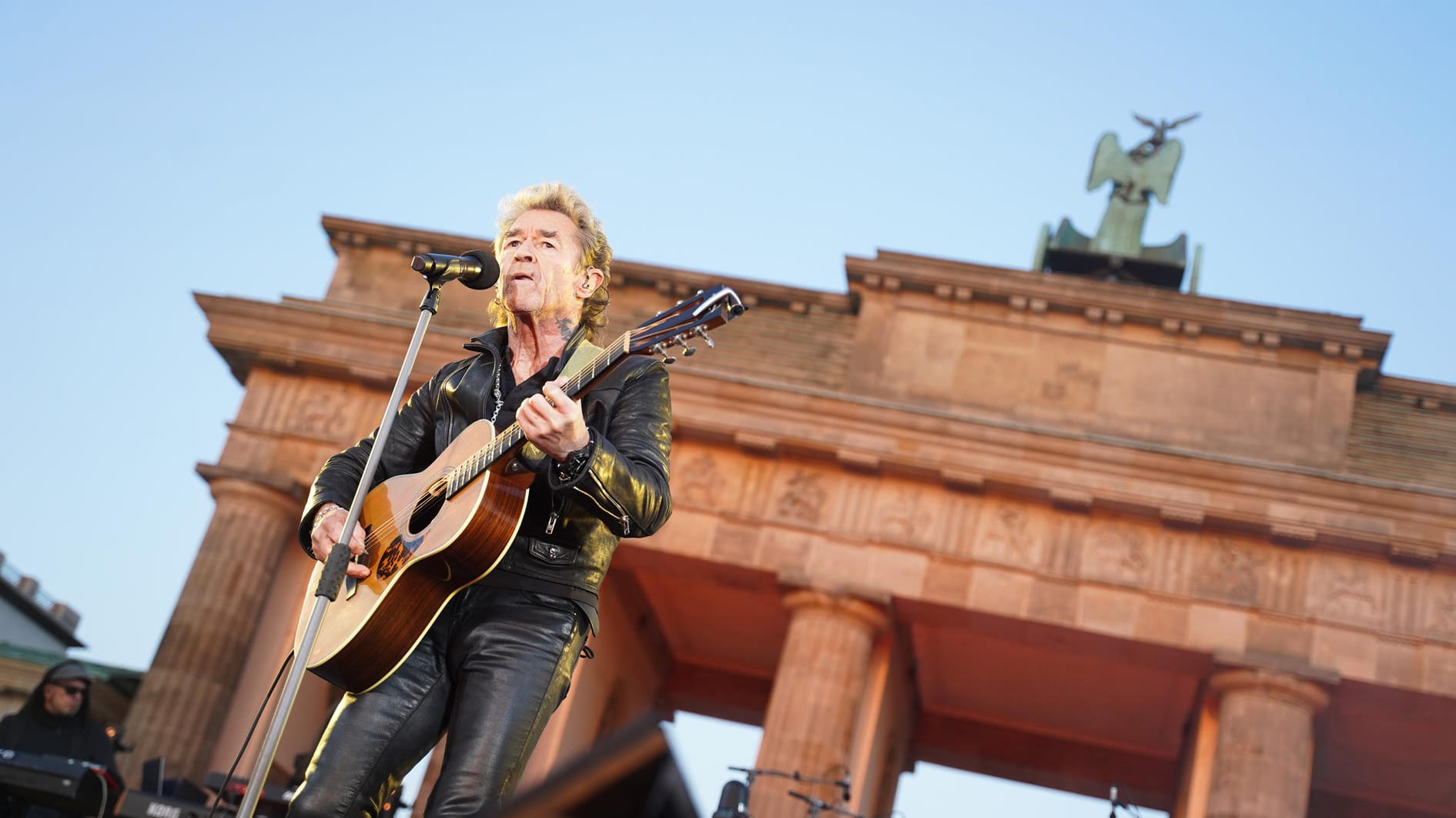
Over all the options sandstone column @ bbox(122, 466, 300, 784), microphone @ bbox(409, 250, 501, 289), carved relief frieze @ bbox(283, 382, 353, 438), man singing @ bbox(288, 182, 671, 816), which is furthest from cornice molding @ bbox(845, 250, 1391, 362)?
man singing @ bbox(288, 182, 671, 816)

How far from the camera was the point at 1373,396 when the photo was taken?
2450 centimetres

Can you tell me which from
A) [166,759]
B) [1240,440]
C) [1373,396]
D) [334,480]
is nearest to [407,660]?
[334,480]

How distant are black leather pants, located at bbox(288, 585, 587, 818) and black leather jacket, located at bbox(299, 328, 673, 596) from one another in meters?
0.14

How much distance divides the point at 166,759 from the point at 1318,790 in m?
18.6

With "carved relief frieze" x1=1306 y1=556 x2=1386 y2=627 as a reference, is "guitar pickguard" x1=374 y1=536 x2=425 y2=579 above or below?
below

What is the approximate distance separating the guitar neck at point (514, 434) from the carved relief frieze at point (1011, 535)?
18750 millimetres

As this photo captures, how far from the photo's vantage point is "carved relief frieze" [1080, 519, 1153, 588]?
22.0 metres

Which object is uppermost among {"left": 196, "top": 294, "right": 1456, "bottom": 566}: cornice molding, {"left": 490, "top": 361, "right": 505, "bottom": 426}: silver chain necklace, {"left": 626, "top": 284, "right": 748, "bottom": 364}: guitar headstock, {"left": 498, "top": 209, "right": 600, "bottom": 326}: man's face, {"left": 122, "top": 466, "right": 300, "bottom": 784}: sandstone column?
Result: {"left": 196, "top": 294, "right": 1456, "bottom": 566}: cornice molding

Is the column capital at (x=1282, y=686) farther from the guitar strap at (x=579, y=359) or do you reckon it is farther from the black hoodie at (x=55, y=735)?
the guitar strap at (x=579, y=359)

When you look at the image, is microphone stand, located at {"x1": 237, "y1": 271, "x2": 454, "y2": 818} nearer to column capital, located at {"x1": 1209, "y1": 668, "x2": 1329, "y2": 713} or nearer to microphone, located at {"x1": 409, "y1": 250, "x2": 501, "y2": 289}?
microphone, located at {"x1": 409, "y1": 250, "x2": 501, "y2": 289}

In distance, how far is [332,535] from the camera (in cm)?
441

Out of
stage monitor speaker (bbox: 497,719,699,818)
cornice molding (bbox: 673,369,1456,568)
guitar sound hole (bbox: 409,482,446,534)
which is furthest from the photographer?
cornice molding (bbox: 673,369,1456,568)

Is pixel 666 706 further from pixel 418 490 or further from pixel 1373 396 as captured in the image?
pixel 418 490

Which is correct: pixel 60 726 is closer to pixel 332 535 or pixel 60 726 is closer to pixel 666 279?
pixel 332 535
